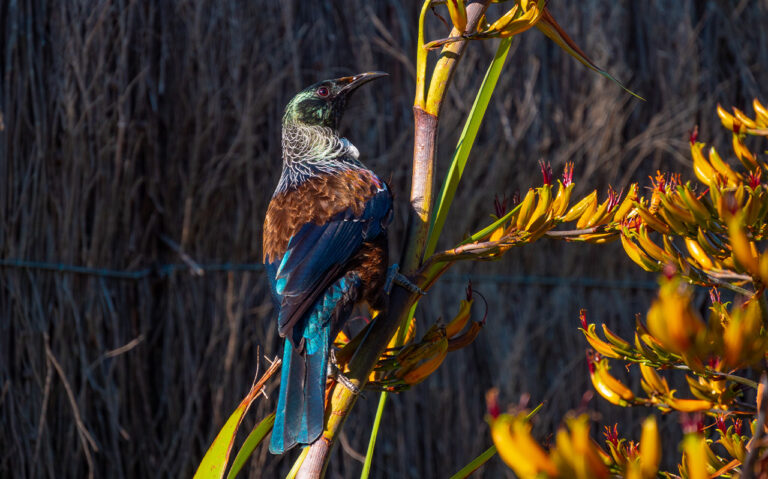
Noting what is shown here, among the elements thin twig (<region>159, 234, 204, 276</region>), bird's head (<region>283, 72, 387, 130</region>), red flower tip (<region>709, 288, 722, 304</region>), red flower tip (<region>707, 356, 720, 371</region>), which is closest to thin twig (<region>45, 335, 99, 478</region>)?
thin twig (<region>159, 234, 204, 276</region>)

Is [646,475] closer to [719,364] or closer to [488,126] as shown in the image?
[719,364]

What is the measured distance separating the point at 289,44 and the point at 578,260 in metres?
1.30

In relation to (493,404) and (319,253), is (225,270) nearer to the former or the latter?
(319,253)

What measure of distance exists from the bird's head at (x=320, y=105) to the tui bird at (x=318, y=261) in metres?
0.09

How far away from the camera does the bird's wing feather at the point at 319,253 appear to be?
1038mm

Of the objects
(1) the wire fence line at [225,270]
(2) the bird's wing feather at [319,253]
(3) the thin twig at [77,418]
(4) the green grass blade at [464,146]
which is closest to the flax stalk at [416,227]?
(4) the green grass blade at [464,146]

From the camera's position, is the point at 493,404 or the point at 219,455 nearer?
the point at 493,404

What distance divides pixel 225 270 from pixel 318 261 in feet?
4.63

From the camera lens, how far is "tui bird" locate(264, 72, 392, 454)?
919 millimetres

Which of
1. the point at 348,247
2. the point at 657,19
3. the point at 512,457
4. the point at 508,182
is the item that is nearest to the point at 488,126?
the point at 508,182

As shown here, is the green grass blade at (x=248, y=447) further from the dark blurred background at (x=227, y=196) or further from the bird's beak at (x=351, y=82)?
the dark blurred background at (x=227, y=196)

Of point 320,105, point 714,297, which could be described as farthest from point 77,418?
point 714,297

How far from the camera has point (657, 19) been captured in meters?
3.10

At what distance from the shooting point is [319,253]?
109 cm
